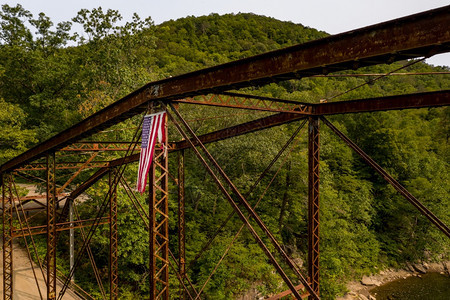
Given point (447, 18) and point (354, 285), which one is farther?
point (354, 285)

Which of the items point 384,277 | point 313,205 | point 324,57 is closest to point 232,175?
point 313,205

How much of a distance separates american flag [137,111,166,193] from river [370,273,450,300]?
69.4 ft

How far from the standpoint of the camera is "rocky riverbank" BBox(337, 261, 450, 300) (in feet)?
64.8

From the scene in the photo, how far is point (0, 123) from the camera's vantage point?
1664cm

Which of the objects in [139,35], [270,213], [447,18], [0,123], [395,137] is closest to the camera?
[447,18]

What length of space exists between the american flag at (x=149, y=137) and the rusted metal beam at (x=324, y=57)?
0.37 metres

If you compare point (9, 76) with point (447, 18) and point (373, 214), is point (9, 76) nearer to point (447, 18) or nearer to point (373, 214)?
point (447, 18)

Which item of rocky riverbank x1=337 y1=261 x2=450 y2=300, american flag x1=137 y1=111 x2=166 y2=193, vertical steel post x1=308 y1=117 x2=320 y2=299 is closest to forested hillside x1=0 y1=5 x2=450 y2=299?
rocky riverbank x1=337 y1=261 x2=450 y2=300

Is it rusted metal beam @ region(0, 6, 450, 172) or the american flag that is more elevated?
rusted metal beam @ region(0, 6, 450, 172)

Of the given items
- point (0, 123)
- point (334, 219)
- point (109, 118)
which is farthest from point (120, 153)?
point (334, 219)

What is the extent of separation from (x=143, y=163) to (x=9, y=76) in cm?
2787

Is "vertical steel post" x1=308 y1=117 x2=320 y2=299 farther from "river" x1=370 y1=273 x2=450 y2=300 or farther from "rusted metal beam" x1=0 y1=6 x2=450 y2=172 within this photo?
"river" x1=370 y1=273 x2=450 y2=300

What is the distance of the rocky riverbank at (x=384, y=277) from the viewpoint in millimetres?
19766

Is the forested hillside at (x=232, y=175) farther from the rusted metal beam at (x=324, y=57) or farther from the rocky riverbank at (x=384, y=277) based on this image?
the rusted metal beam at (x=324, y=57)
